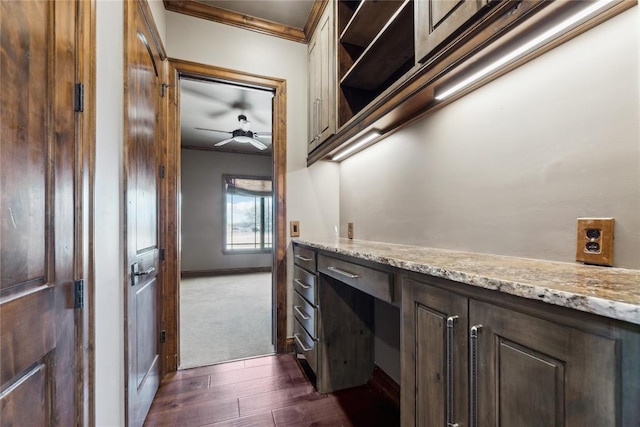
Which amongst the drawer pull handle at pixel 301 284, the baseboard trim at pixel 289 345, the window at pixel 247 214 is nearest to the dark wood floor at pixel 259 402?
the baseboard trim at pixel 289 345

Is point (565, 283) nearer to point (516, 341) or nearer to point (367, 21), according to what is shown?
point (516, 341)

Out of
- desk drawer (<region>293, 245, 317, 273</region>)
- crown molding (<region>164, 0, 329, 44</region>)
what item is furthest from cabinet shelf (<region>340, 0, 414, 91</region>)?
desk drawer (<region>293, 245, 317, 273</region>)

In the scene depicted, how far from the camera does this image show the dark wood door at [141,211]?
132 cm

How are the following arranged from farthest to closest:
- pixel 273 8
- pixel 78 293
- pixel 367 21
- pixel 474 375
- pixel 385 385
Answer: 1. pixel 273 8
2. pixel 385 385
3. pixel 367 21
4. pixel 78 293
5. pixel 474 375

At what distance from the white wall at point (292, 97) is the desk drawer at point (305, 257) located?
144mm

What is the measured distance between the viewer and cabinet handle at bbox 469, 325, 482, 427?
70cm

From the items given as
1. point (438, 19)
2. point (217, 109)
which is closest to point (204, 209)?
point (217, 109)

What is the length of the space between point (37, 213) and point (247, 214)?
5.63 meters

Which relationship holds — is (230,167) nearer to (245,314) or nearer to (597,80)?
(245,314)

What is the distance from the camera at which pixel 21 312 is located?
0.72 m

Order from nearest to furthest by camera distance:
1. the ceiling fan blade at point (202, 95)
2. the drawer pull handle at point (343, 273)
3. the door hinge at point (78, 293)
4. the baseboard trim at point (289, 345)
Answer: the door hinge at point (78, 293) → the drawer pull handle at point (343, 273) → the baseboard trim at point (289, 345) → the ceiling fan blade at point (202, 95)

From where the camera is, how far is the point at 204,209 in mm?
5832

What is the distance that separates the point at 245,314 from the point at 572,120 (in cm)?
339

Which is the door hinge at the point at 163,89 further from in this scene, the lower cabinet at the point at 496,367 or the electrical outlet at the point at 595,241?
the electrical outlet at the point at 595,241
